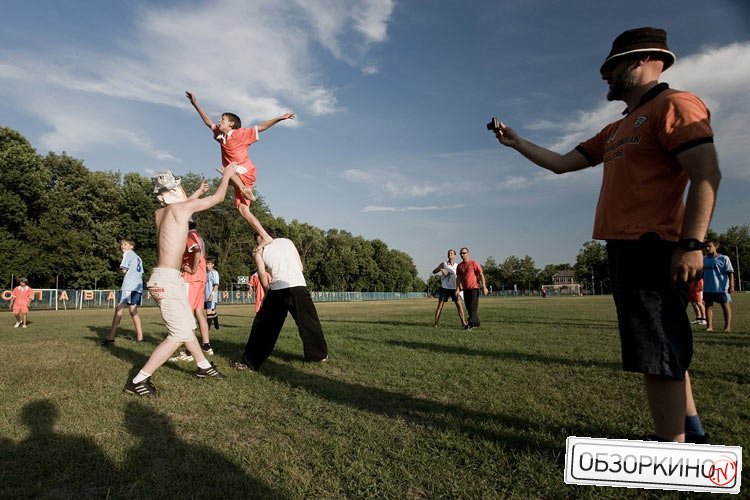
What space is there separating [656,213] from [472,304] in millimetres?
10600

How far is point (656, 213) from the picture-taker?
93.4 inches

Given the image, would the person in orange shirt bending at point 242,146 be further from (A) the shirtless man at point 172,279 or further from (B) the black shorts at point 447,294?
(B) the black shorts at point 447,294

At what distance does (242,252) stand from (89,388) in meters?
59.7

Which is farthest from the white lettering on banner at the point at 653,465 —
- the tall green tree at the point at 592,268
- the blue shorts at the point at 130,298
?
the tall green tree at the point at 592,268

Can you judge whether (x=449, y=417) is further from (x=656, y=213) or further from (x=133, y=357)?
(x=133, y=357)

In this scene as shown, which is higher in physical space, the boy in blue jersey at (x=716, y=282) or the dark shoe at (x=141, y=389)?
the boy in blue jersey at (x=716, y=282)

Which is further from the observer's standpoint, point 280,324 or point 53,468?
point 280,324

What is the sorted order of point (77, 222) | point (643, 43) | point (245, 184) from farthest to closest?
point (77, 222) < point (245, 184) < point (643, 43)

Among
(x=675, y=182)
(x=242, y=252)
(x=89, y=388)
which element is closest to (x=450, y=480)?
(x=675, y=182)

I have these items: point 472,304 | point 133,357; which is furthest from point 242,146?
point 472,304

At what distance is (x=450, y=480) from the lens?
2596mm

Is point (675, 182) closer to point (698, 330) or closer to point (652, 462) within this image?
point (652, 462)

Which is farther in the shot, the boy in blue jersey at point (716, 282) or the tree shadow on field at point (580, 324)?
the tree shadow on field at point (580, 324)

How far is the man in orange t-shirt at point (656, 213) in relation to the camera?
2.16 m
